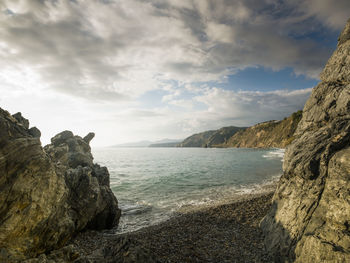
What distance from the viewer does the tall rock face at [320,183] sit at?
7141 millimetres

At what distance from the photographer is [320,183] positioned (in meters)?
8.66

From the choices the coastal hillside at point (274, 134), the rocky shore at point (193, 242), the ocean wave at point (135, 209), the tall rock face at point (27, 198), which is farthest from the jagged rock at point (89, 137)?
the coastal hillside at point (274, 134)

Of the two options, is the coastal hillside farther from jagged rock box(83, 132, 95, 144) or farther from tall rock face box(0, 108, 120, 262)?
tall rock face box(0, 108, 120, 262)

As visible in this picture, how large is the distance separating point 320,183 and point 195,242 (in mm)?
7723

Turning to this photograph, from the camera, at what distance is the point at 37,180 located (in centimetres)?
847

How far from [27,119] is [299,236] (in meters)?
19.3

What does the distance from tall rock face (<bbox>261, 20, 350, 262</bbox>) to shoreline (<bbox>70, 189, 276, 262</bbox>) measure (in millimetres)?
1402

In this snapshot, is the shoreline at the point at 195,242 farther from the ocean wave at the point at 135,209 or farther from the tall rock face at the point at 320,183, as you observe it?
the ocean wave at the point at 135,209

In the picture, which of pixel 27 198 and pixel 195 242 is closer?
pixel 27 198

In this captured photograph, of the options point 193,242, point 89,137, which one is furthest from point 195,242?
point 89,137

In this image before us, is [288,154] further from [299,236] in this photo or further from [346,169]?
[299,236]

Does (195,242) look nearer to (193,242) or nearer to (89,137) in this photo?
(193,242)

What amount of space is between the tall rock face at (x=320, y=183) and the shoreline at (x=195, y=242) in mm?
1402

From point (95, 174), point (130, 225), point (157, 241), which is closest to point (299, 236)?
point (157, 241)
